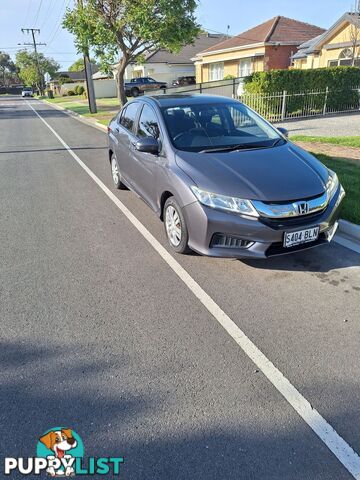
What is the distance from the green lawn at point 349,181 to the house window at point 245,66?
25.4 meters

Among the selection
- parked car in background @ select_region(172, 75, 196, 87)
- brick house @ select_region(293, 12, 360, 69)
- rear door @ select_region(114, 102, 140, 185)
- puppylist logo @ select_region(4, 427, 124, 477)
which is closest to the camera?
puppylist logo @ select_region(4, 427, 124, 477)

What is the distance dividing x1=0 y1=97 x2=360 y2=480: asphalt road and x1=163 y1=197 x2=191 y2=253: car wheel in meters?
0.21

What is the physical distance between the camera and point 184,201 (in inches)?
151

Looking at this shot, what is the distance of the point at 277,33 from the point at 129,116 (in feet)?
94.5

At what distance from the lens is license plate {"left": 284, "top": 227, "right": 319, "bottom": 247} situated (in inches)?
139

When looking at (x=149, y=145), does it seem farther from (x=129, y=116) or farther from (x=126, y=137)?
(x=129, y=116)

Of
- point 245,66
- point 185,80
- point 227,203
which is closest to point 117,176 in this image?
point 227,203

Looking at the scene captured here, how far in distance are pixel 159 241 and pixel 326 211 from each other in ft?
6.77

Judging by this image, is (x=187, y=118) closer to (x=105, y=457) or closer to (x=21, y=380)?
(x=21, y=380)

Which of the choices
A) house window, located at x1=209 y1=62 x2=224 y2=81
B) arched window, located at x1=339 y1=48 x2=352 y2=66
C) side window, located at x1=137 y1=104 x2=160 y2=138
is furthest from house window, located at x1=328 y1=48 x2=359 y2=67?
side window, located at x1=137 y1=104 x2=160 y2=138

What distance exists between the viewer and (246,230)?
3477mm

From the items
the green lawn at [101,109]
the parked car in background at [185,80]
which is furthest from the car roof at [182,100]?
the parked car in background at [185,80]

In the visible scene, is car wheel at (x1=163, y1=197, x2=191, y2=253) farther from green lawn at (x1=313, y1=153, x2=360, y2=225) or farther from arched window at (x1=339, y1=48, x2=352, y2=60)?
arched window at (x1=339, y1=48, x2=352, y2=60)

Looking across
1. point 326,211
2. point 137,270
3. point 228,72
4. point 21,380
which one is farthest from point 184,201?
point 228,72
